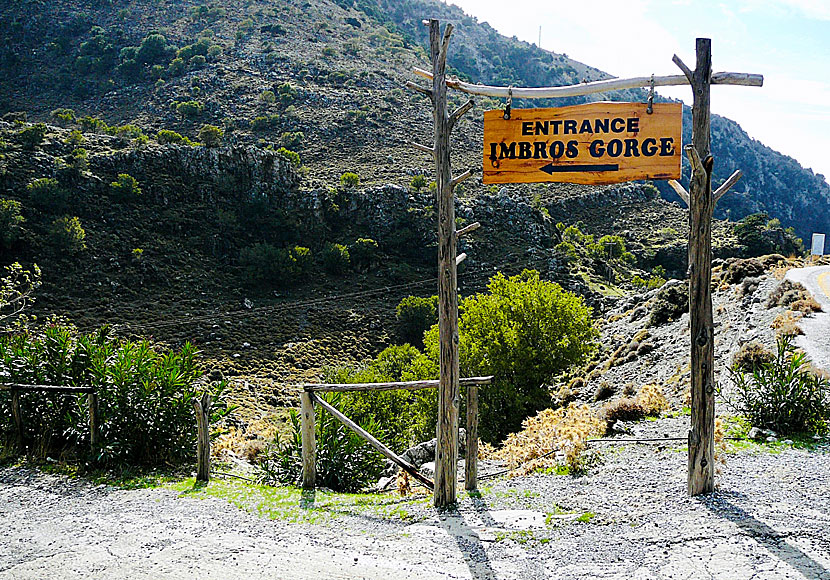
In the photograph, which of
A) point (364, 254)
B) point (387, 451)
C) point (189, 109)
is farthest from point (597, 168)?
point (189, 109)

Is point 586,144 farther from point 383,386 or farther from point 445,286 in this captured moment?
point 383,386

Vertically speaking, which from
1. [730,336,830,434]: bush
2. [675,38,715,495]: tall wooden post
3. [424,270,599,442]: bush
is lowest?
[424,270,599,442]: bush

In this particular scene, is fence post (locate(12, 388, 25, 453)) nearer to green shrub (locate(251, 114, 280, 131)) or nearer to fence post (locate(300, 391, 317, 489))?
fence post (locate(300, 391, 317, 489))

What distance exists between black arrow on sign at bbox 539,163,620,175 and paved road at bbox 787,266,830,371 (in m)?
7.65

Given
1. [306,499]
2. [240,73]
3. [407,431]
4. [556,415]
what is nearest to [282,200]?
[240,73]

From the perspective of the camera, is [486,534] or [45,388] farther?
[45,388]

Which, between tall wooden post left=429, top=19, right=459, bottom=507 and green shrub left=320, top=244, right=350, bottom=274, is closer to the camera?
tall wooden post left=429, top=19, right=459, bottom=507

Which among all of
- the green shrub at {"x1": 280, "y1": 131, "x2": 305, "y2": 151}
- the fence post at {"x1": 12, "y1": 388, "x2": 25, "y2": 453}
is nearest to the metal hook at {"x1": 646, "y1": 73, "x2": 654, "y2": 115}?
the fence post at {"x1": 12, "y1": 388, "x2": 25, "y2": 453}

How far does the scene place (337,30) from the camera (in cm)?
8094

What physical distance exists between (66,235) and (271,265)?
1131 cm

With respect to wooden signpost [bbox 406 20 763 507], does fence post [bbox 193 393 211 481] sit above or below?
below

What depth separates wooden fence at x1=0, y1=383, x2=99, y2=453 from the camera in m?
7.07

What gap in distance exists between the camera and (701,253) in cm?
511

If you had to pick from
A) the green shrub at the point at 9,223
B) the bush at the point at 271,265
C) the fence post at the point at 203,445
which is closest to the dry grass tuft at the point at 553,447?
the fence post at the point at 203,445
